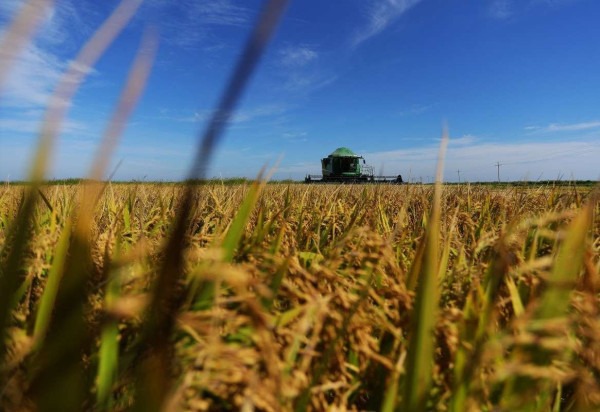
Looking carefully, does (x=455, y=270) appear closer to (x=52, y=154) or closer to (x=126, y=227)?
(x=52, y=154)

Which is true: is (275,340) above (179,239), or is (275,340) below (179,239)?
below

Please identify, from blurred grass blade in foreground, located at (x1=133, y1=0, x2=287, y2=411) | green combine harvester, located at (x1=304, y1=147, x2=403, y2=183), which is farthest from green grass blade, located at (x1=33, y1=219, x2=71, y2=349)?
green combine harvester, located at (x1=304, y1=147, x2=403, y2=183)

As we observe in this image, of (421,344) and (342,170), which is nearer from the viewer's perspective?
(421,344)

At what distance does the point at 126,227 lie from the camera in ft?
6.27

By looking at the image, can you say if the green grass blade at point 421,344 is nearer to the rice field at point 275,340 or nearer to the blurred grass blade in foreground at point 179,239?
the rice field at point 275,340

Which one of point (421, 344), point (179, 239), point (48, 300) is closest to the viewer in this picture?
point (179, 239)

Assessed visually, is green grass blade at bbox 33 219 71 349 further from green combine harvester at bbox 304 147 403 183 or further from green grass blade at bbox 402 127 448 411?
green combine harvester at bbox 304 147 403 183

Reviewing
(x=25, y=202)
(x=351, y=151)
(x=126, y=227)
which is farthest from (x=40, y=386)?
(x=351, y=151)

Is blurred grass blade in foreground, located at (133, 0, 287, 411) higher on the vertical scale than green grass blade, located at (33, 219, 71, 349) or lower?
higher

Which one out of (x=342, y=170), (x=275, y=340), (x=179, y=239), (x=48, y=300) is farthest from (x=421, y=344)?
(x=342, y=170)

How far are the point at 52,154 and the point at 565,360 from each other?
87 centimetres

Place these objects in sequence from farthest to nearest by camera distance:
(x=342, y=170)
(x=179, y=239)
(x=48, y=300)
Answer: (x=342, y=170) → (x=48, y=300) → (x=179, y=239)

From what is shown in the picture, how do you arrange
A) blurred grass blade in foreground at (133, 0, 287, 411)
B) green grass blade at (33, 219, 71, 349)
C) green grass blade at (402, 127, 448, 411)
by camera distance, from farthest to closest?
green grass blade at (33, 219, 71, 349) < green grass blade at (402, 127, 448, 411) < blurred grass blade in foreground at (133, 0, 287, 411)

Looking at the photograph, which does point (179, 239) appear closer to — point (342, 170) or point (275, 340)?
point (275, 340)
